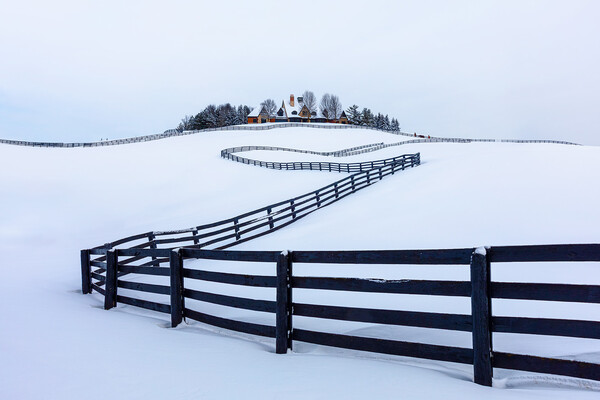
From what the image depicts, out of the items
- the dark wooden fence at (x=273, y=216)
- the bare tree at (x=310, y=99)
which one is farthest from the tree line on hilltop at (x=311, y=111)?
the dark wooden fence at (x=273, y=216)

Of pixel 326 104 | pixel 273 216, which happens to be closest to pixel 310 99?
pixel 326 104

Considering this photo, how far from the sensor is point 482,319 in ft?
13.4

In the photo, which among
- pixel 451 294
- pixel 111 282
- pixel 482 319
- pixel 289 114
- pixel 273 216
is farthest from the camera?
pixel 289 114

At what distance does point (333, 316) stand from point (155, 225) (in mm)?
22370

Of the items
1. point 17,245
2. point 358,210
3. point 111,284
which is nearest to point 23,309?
point 111,284

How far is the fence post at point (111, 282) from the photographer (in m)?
9.20

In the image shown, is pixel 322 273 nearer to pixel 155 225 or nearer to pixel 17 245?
pixel 155 225

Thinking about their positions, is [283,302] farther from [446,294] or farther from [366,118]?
[366,118]

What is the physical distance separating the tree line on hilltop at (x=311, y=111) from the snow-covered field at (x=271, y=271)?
306 feet

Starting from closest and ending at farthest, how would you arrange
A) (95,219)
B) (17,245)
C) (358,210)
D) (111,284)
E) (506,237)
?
1. (111,284)
2. (506,237)
3. (358,210)
4. (17,245)
5. (95,219)

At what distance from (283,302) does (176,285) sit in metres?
2.57

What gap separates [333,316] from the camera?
5.16 metres

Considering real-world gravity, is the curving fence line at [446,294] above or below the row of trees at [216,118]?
below

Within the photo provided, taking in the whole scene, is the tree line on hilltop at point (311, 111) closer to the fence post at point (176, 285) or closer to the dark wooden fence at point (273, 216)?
the dark wooden fence at point (273, 216)
